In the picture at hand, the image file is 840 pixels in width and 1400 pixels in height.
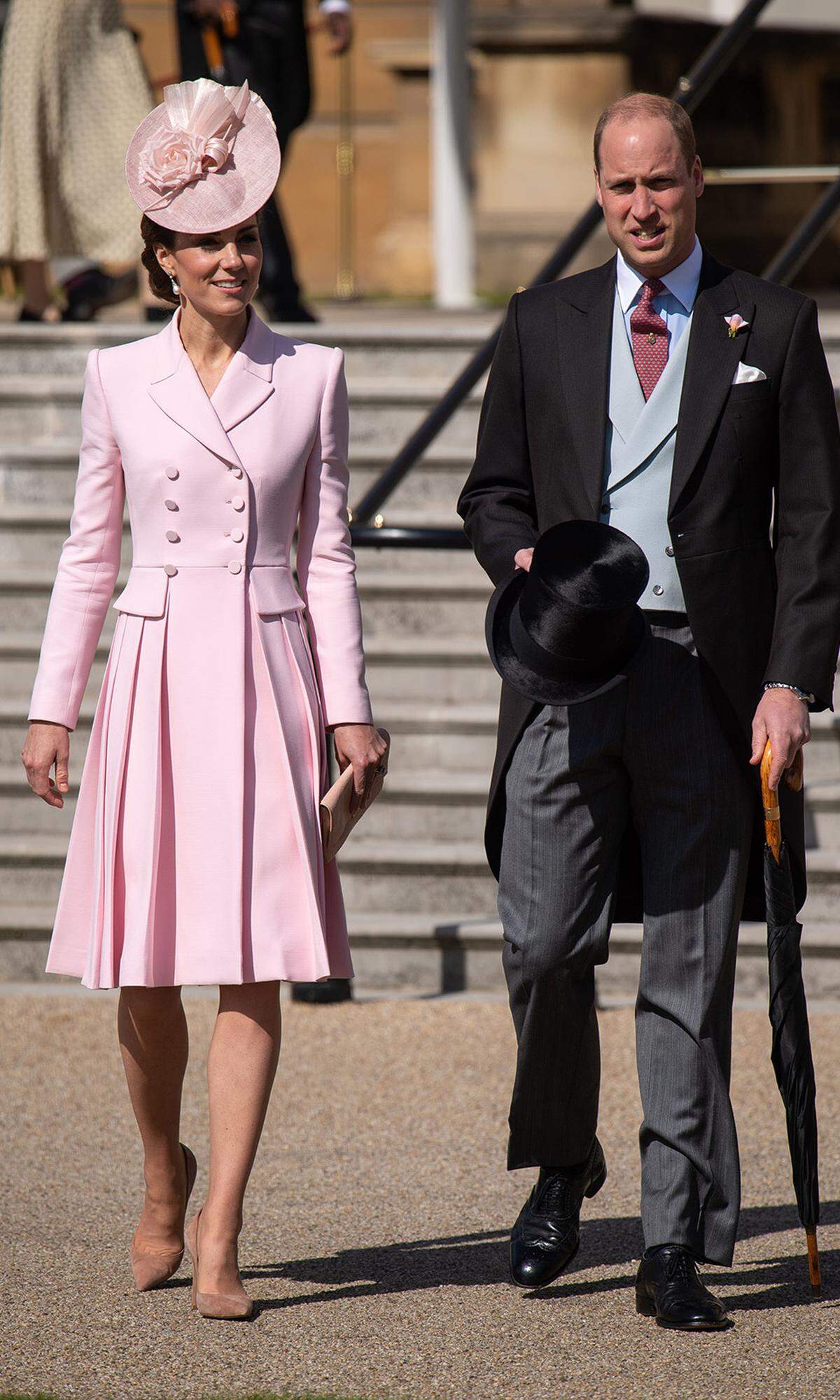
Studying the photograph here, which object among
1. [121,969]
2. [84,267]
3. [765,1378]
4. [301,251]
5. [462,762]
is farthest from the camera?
[301,251]

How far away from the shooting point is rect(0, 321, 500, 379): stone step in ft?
27.3

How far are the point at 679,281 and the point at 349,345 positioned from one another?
4640 mm

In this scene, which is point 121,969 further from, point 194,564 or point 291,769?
point 194,564

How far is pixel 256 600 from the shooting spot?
384cm

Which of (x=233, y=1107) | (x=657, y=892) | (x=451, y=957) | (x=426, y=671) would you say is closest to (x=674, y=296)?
(x=657, y=892)

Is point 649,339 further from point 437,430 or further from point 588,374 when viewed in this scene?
point 437,430

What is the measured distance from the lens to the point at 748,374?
3.72 m

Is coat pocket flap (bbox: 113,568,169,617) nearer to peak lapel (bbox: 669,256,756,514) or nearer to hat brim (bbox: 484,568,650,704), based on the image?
hat brim (bbox: 484,568,650,704)

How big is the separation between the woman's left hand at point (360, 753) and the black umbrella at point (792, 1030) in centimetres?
68

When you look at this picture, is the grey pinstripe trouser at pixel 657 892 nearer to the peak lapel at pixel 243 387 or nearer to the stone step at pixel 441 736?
the peak lapel at pixel 243 387

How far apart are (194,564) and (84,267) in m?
5.63

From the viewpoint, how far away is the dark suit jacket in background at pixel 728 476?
3703mm

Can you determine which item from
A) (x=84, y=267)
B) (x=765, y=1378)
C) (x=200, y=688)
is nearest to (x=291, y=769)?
(x=200, y=688)

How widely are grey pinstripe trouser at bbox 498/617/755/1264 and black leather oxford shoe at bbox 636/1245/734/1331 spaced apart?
0.09ft
